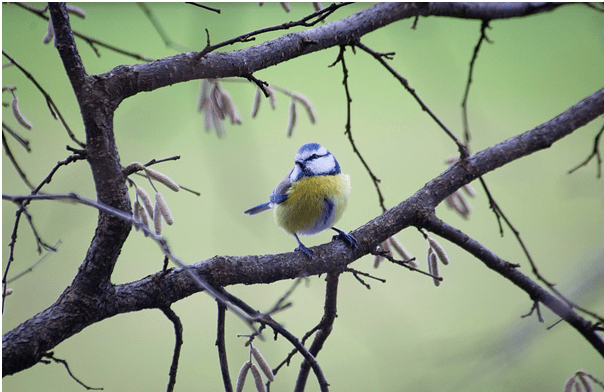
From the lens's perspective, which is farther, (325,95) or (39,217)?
(325,95)

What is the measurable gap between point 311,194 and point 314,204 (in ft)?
0.06

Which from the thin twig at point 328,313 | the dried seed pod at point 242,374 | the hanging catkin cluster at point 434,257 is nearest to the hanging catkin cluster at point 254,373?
the dried seed pod at point 242,374

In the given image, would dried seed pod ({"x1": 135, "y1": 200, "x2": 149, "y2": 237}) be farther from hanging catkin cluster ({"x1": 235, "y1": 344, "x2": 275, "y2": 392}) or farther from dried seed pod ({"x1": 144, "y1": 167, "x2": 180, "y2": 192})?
hanging catkin cluster ({"x1": 235, "y1": 344, "x2": 275, "y2": 392})

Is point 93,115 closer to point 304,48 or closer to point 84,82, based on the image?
point 84,82

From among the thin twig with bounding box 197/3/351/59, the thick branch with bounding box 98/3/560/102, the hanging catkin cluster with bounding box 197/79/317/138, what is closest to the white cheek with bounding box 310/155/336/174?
the hanging catkin cluster with bounding box 197/79/317/138

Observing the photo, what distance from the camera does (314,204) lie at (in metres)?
0.94

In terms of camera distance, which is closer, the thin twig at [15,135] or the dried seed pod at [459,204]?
the thin twig at [15,135]

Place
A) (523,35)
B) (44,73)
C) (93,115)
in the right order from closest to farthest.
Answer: (93,115), (44,73), (523,35)

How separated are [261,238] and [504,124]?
829 millimetres

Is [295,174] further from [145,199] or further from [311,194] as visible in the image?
[145,199]

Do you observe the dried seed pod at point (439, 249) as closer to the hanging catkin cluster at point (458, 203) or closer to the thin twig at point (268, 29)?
the hanging catkin cluster at point (458, 203)

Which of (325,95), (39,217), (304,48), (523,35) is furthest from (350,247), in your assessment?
(523,35)

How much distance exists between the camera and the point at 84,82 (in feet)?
1.95

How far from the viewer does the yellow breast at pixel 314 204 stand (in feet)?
3.11
